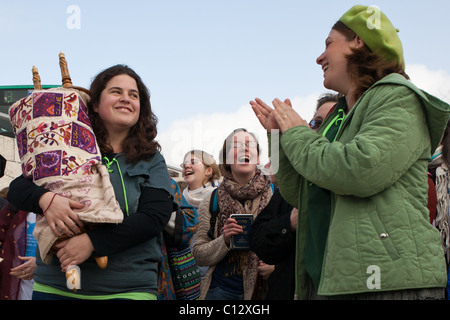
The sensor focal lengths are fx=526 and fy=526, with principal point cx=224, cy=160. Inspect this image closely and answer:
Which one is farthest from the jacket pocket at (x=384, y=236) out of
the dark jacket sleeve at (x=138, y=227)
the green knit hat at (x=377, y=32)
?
the dark jacket sleeve at (x=138, y=227)

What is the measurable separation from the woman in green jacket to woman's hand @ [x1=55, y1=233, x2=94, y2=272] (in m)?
0.99

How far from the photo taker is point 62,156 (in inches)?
101

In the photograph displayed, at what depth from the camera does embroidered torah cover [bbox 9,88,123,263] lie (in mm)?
2520

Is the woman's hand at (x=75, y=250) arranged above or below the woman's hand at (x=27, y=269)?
above

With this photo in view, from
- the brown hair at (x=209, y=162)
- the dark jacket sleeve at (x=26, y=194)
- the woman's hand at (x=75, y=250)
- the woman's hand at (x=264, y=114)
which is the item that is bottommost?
the woman's hand at (x=75, y=250)

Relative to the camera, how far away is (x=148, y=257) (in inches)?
107

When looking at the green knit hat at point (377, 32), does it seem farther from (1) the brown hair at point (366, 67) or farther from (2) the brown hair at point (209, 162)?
(2) the brown hair at point (209, 162)

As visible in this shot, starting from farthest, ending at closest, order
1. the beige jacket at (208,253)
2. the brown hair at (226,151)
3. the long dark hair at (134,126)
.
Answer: the brown hair at (226,151), the beige jacket at (208,253), the long dark hair at (134,126)

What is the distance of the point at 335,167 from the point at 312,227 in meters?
0.36

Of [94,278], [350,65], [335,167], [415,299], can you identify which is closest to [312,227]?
[335,167]

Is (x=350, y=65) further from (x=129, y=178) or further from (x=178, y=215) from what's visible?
(x=178, y=215)

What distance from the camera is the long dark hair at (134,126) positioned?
2.90 metres

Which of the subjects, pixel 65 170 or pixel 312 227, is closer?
pixel 312 227
